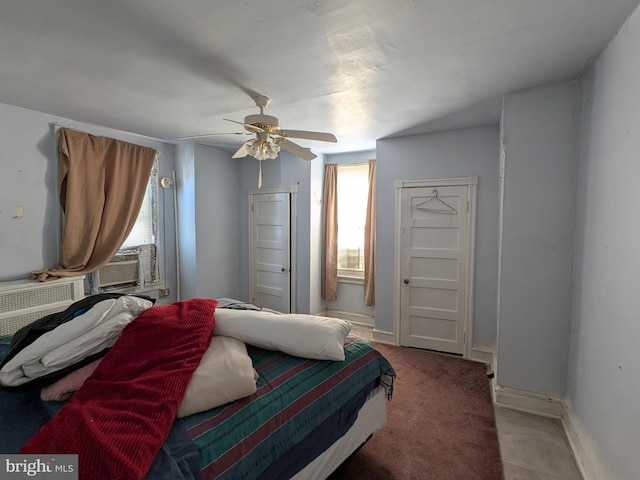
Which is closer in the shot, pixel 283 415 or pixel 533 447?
pixel 283 415

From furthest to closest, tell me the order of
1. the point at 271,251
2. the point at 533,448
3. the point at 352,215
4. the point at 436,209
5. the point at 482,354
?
the point at 271,251 → the point at 352,215 → the point at 436,209 → the point at 482,354 → the point at 533,448

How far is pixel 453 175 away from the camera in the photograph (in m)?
3.56

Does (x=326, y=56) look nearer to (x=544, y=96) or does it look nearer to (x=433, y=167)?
(x=544, y=96)

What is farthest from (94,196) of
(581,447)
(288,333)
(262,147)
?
(581,447)

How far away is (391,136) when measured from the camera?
3789mm

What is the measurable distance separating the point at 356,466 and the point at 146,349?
1.45 metres

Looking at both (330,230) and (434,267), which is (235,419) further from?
(330,230)

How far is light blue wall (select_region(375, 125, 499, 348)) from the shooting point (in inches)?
134

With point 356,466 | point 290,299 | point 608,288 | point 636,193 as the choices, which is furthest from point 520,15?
point 290,299

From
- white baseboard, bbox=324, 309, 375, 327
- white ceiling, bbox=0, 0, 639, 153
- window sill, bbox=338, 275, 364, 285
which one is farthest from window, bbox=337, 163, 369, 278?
white ceiling, bbox=0, 0, 639, 153

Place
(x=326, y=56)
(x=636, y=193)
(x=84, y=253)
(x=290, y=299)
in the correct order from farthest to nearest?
1. (x=290, y=299)
2. (x=84, y=253)
3. (x=326, y=56)
4. (x=636, y=193)

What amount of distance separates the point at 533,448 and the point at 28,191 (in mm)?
4614

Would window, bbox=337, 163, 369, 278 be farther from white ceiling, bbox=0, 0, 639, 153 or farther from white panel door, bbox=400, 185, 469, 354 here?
white ceiling, bbox=0, 0, 639, 153

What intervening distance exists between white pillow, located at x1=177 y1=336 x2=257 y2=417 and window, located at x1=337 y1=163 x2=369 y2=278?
322 cm
